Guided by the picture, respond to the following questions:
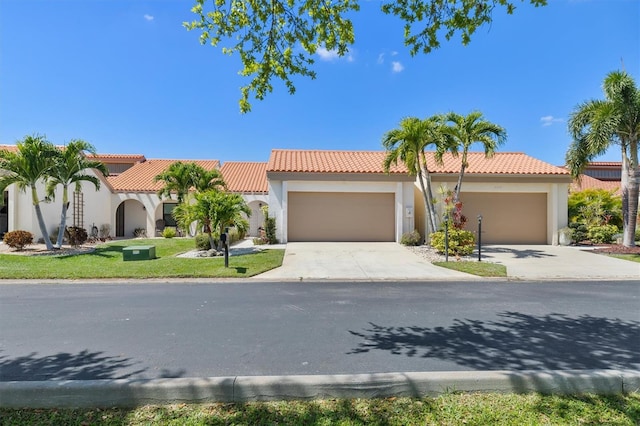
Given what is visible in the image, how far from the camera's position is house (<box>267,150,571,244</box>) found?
1727 centimetres

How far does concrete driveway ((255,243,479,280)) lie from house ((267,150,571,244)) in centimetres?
179

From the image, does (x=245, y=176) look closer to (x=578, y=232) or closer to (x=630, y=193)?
(x=578, y=232)

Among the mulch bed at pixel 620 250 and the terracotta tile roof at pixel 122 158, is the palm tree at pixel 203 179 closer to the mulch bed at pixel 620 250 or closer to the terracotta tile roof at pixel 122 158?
the terracotta tile roof at pixel 122 158

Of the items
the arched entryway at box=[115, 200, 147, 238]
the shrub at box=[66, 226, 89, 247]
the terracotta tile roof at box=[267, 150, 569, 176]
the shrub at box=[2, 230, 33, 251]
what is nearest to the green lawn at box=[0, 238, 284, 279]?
the shrub at box=[2, 230, 33, 251]

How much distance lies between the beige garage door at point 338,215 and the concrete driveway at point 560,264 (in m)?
5.29

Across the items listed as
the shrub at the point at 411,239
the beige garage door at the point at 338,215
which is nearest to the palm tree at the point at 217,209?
the beige garage door at the point at 338,215

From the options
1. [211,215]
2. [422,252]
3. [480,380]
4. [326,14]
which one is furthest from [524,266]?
[211,215]

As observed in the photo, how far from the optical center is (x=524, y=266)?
1161cm

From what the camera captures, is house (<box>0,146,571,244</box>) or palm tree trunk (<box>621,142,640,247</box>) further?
house (<box>0,146,571,244</box>)

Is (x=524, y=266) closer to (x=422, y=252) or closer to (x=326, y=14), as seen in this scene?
(x=422, y=252)

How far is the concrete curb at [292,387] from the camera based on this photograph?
3104 millimetres

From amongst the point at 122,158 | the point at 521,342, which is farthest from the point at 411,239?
the point at 122,158

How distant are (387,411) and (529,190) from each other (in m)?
18.2

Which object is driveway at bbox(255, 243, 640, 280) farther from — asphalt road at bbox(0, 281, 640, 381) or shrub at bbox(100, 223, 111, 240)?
shrub at bbox(100, 223, 111, 240)
